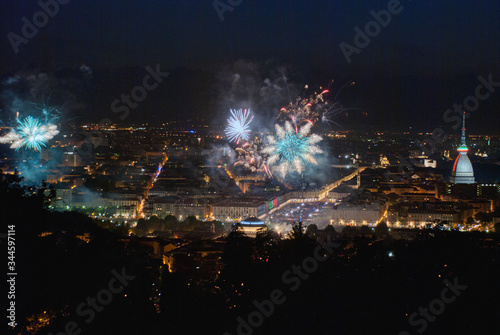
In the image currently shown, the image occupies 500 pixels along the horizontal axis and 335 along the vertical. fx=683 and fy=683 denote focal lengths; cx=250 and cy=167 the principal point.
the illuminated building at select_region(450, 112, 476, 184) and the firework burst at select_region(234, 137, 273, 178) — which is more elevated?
the firework burst at select_region(234, 137, 273, 178)

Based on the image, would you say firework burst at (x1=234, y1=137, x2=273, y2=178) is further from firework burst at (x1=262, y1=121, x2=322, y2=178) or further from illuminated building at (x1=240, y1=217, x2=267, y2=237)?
illuminated building at (x1=240, y1=217, x2=267, y2=237)

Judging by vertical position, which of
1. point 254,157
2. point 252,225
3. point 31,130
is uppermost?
point 31,130

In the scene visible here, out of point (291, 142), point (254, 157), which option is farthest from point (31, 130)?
point (254, 157)

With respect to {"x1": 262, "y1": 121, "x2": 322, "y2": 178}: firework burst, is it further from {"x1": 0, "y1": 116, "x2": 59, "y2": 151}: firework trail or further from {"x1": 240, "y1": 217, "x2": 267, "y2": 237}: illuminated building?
{"x1": 0, "y1": 116, "x2": 59, "y2": 151}: firework trail

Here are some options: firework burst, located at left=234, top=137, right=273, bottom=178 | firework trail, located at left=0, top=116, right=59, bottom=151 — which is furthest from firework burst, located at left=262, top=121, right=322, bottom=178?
firework trail, located at left=0, top=116, right=59, bottom=151

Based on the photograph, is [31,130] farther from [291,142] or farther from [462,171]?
[462,171]

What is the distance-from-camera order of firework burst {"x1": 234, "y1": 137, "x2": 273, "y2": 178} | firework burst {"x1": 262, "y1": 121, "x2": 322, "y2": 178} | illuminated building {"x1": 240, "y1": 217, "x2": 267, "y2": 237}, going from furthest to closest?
1. firework burst {"x1": 234, "y1": 137, "x2": 273, "y2": 178}
2. firework burst {"x1": 262, "y1": 121, "x2": 322, "y2": 178}
3. illuminated building {"x1": 240, "y1": 217, "x2": 267, "y2": 237}

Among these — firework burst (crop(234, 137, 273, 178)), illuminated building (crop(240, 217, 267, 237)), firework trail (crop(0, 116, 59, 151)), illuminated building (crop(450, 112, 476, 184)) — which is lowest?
illuminated building (crop(240, 217, 267, 237))

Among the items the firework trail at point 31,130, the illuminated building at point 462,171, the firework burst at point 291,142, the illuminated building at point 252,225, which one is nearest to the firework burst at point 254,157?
the firework burst at point 291,142

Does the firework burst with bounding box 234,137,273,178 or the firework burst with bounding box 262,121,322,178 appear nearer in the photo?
the firework burst with bounding box 262,121,322,178

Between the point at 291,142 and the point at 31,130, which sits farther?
the point at 291,142

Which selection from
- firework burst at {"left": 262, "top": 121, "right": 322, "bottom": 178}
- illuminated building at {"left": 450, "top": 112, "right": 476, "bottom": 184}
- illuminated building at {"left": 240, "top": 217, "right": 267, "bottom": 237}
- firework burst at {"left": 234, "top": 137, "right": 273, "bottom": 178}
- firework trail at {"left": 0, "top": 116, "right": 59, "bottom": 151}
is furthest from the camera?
illuminated building at {"left": 450, "top": 112, "right": 476, "bottom": 184}
